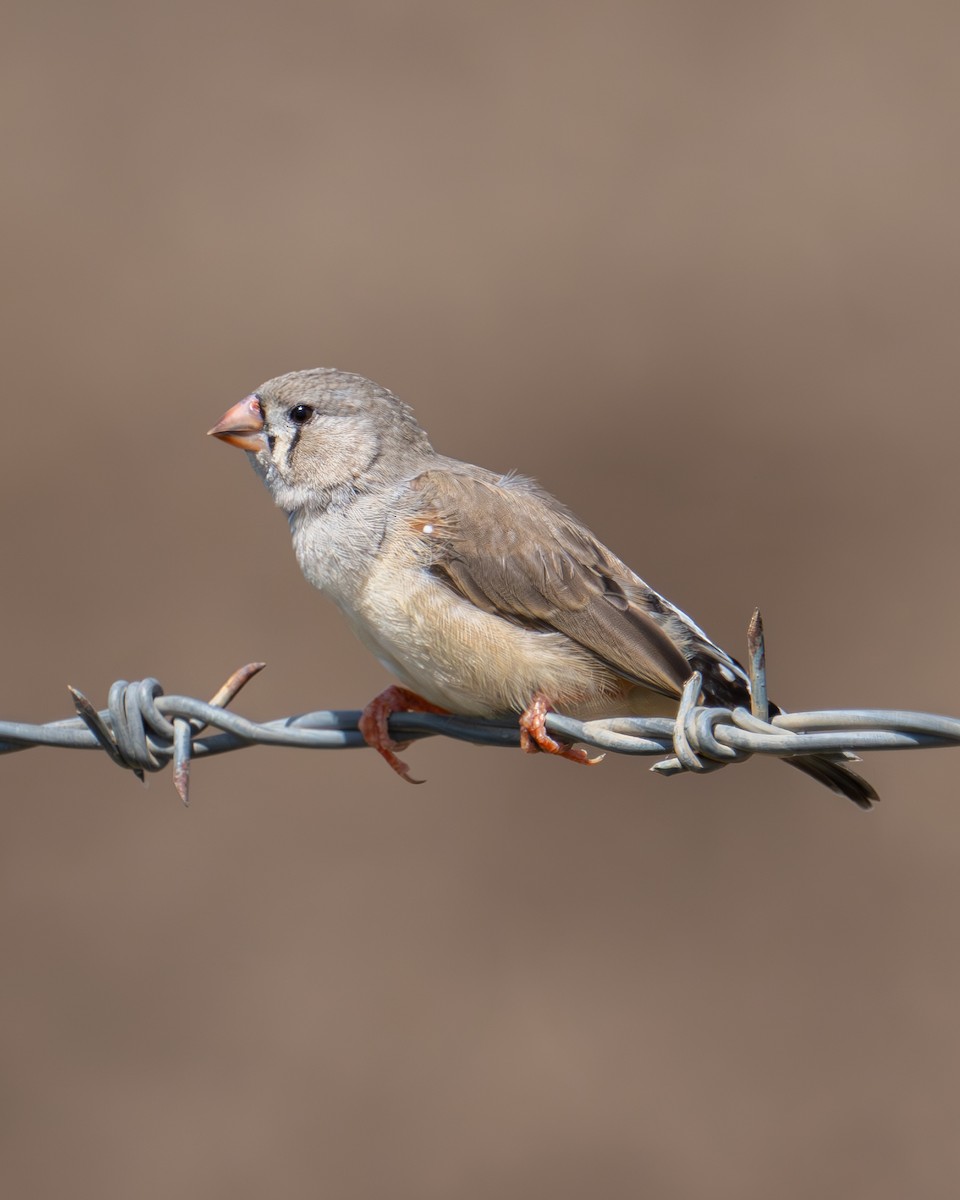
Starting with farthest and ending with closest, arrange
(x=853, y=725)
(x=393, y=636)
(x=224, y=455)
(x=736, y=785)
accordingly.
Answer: (x=224, y=455) → (x=736, y=785) → (x=393, y=636) → (x=853, y=725)

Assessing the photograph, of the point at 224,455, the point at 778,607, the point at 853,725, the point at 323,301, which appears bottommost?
the point at 853,725

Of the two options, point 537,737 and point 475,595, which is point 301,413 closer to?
point 475,595

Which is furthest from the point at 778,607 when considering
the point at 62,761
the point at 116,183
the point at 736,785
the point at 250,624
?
the point at 116,183

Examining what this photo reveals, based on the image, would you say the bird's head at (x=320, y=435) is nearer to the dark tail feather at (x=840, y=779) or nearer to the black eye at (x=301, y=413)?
the black eye at (x=301, y=413)

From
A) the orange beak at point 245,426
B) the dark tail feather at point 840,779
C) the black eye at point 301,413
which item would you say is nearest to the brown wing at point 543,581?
the dark tail feather at point 840,779

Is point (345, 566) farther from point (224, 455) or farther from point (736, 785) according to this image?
point (224, 455)

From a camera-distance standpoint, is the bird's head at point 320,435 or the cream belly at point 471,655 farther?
the bird's head at point 320,435
